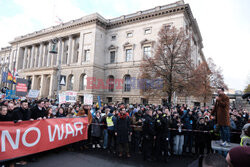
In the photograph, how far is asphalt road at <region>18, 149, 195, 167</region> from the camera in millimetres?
6082

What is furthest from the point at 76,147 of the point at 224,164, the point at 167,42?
the point at 167,42

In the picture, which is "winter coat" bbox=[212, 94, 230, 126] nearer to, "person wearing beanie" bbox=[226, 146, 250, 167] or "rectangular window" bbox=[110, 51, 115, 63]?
"person wearing beanie" bbox=[226, 146, 250, 167]

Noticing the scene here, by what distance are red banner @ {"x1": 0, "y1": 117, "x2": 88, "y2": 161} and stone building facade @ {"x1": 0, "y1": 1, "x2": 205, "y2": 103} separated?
21.4 m

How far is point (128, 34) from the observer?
3262cm

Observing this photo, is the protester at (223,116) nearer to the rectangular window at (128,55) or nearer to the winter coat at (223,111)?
the winter coat at (223,111)

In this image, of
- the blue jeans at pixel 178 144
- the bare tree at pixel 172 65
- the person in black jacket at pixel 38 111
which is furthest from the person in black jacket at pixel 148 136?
the bare tree at pixel 172 65

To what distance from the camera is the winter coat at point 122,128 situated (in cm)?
716

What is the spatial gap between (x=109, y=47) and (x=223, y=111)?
103 ft

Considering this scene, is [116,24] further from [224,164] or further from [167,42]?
[224,164]

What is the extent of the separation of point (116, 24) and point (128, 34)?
375 cm

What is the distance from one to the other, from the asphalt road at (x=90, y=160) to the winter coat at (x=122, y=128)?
0.81 meters

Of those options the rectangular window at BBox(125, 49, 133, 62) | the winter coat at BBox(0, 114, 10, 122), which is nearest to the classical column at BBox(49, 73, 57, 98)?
the rectangular window at BBox(125, 49, 133, 62)

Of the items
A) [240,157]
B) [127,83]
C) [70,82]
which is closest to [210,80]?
[127,83]

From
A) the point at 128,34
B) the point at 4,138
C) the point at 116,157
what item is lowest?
the point at 116,157
